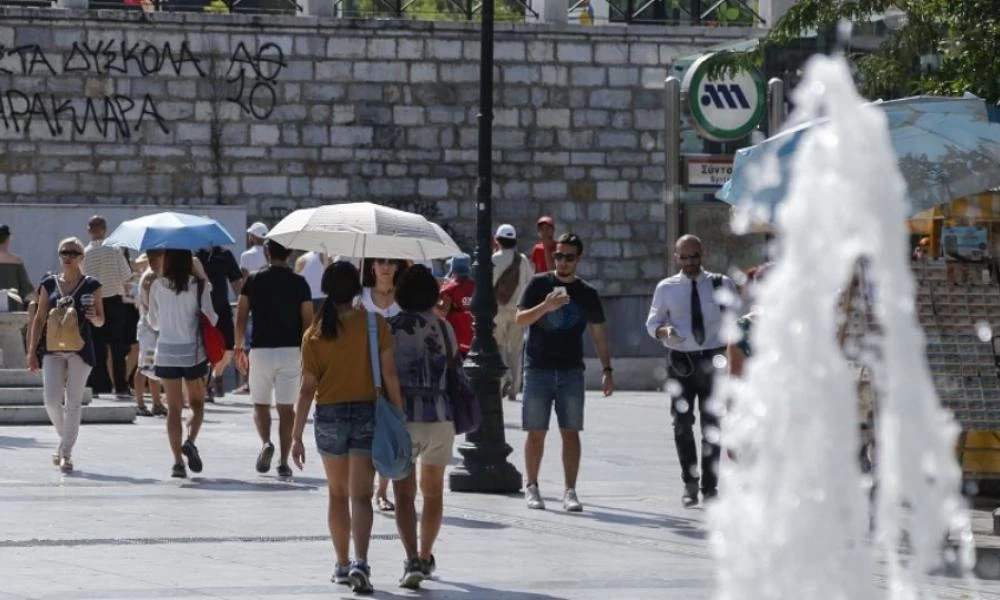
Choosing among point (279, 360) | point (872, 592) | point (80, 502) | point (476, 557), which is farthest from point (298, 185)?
point (872, 592)

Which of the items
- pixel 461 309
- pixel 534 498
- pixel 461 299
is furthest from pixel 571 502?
pixel 461 299

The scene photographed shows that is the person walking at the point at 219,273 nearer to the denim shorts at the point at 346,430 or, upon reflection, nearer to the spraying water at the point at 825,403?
the denim shorts at the point at 346,430

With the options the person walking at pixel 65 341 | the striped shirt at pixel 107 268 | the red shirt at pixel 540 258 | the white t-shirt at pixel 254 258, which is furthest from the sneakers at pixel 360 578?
the red shirt at pixel 540 258

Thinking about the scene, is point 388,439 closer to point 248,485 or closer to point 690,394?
point 690,394

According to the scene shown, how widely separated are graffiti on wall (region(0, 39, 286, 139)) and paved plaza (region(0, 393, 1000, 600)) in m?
11.2

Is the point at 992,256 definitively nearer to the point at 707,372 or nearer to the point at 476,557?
the point at 707,372

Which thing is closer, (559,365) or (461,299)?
(559,365)

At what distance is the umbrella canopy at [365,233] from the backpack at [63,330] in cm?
176

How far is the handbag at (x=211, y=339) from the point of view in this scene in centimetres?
1543

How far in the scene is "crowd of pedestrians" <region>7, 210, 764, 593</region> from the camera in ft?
33.3

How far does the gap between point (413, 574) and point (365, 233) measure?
409cm

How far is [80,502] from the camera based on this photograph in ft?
43.9

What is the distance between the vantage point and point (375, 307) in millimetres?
12930

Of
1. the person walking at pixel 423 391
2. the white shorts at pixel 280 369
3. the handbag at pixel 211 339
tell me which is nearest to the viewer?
the person walking at pixel 423 391
